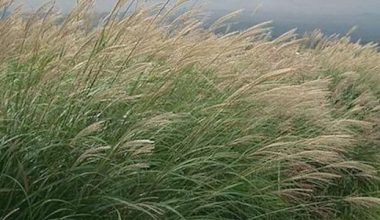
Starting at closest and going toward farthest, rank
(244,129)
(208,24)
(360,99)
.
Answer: (244,129), (208,24), (360,99)

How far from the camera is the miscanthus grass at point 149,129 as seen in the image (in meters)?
2.93

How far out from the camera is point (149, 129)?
341cm

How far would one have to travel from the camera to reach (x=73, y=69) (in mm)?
3383

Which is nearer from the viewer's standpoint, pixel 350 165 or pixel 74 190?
pixel 74 190

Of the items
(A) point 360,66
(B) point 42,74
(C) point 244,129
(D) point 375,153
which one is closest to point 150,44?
(C) point 244,129

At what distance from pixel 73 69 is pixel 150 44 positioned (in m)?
0.99

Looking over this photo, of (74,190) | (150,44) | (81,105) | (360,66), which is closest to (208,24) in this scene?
(150,44)

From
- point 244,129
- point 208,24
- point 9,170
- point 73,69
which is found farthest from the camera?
→ point 208,24

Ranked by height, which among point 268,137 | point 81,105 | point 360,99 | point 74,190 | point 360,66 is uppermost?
point 81,105

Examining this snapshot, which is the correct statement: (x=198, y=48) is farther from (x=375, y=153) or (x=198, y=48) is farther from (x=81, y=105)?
(x=375, y=153)

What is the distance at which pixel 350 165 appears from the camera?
13.6 feet

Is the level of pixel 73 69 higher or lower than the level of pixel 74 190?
higher

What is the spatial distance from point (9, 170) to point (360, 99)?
3822 millimetres

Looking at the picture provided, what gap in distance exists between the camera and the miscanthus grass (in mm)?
2930
